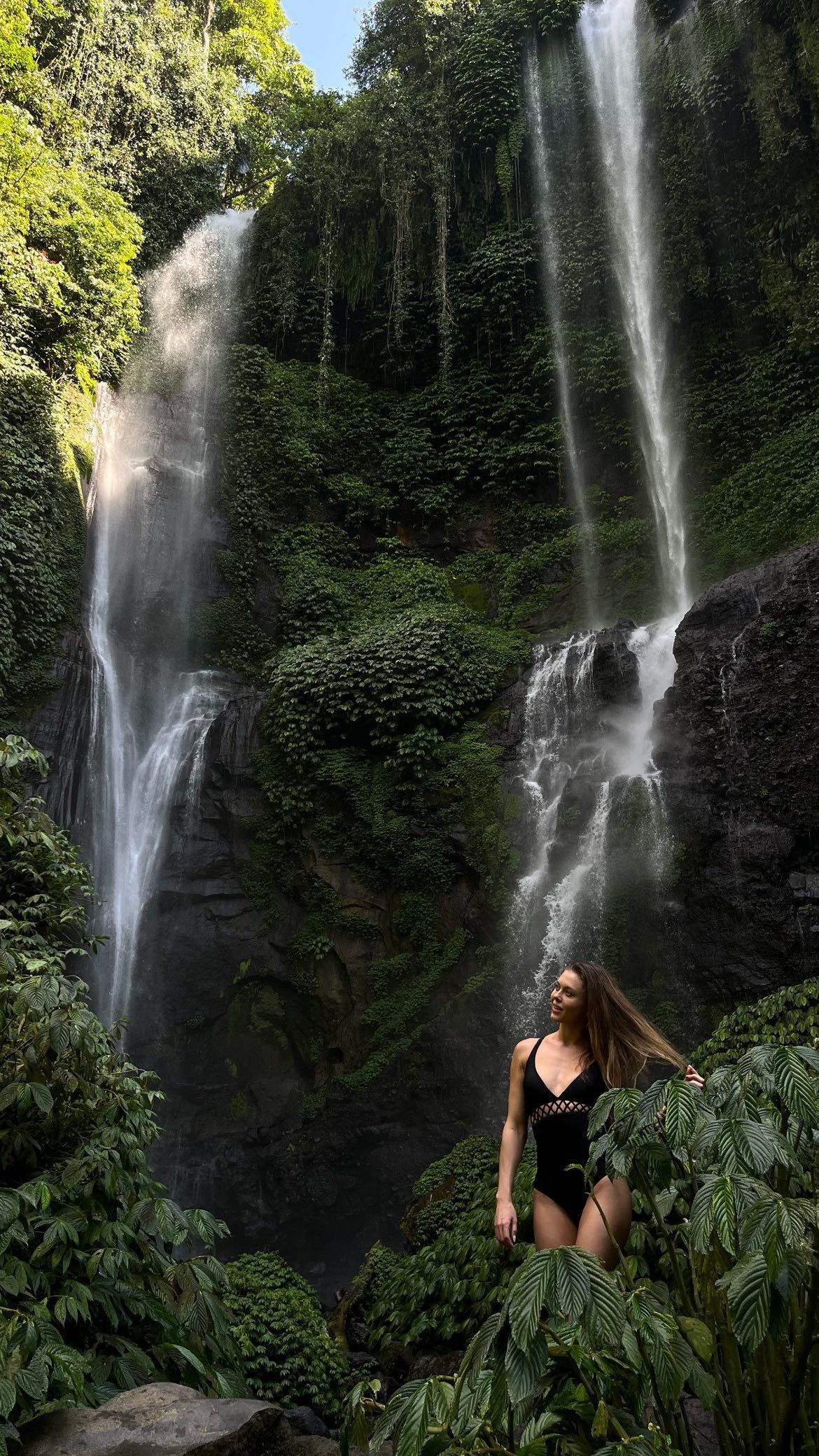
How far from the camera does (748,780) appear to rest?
868 centimetres

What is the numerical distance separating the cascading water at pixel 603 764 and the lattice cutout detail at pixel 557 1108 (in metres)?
6.42

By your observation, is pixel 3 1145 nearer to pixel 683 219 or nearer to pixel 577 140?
pixel 683 219

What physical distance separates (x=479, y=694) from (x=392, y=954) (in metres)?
3.69

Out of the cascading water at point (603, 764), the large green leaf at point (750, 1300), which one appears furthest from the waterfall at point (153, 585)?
the large green leaf at point (750, 1300)

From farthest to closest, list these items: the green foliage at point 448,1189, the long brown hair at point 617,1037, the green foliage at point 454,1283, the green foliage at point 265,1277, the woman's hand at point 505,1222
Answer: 1. the green foliage at point 448,1189
2. the green foliage at point 265,1277
3. the green foliage at point 454,1283
4. the long brown hair at point 617,1037
5. the woman's hand at point 505,1222

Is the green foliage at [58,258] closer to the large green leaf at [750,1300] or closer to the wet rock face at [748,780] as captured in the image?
the wet rock face at [748,780]

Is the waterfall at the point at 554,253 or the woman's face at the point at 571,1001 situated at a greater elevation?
the waterfall at the point at 554,253

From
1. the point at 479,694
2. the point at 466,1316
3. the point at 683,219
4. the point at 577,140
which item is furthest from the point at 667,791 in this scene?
the point at 577,140

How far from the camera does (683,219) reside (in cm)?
1564

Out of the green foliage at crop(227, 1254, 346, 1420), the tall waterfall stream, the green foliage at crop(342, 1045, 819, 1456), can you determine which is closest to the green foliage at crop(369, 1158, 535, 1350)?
the green foliage at crop(227, 1254, 346, 1420)

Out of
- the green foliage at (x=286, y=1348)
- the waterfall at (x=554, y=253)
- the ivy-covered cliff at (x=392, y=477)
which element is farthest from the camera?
the waterfall at (x=554, y=253)

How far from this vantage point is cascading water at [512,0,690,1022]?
918 cm

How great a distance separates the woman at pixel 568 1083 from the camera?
2.68m

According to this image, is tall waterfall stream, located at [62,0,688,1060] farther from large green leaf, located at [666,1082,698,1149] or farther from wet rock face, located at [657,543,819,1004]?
large green leaf, located at [666,1082,698,1149]
